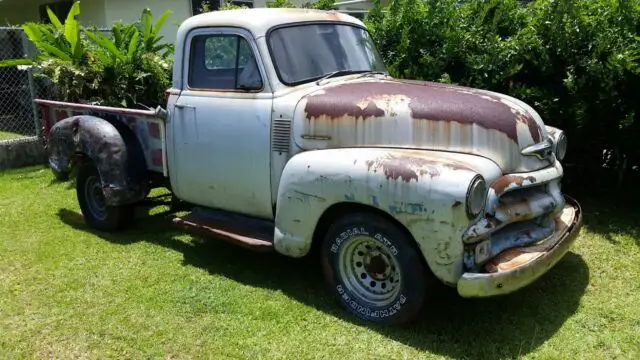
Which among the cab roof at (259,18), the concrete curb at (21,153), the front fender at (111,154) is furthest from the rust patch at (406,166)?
the concrete curb at (21,153)

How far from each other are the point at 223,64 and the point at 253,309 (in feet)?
6.68

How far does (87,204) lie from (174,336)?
2763 mm

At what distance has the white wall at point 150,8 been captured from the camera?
1235 centimetres

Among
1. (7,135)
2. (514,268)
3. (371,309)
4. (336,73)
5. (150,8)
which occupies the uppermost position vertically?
(150,8)

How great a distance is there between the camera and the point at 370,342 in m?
3.78

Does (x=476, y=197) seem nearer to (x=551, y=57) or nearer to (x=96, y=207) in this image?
(x=551, y=57)

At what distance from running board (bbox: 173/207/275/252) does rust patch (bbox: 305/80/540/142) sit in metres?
1.03

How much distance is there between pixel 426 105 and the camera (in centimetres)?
402

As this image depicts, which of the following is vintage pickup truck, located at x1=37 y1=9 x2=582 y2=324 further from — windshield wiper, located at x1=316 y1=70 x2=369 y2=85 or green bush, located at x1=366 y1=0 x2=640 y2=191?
green bush, located at x1=366 y1=0 x2=640 y2=191

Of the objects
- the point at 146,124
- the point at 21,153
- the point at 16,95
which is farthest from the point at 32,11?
the point at 146,124

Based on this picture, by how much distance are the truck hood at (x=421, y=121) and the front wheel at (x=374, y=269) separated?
61 cm

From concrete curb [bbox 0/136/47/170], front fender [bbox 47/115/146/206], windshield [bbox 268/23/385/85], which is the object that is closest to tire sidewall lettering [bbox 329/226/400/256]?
windshield [bbox 268/23/385/85]

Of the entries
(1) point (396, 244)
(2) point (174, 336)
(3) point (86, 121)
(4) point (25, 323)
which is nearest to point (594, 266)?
(1) point (396, 244)

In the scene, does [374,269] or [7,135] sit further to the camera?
[7,135]
